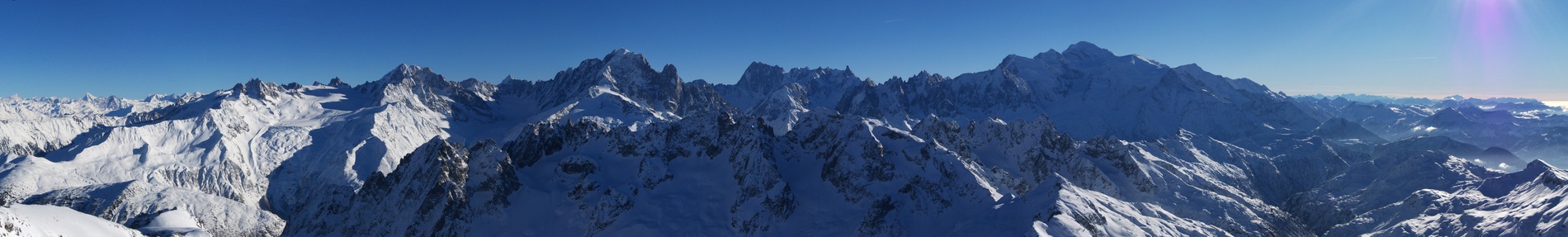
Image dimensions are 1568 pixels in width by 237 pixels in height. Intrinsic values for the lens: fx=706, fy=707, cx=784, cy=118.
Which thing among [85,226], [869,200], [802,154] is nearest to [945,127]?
[802,154]

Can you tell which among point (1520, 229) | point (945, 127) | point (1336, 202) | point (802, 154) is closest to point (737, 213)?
point (802, 154)

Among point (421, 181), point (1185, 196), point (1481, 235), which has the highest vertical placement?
point (421, 181)

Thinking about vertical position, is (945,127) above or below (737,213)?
above

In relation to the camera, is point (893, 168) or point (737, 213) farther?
point (893, 168)

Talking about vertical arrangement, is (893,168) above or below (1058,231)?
above

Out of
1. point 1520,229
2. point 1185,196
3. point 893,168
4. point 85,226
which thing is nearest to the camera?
point 85,226

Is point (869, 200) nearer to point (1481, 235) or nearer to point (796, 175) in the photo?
point (796, 175)

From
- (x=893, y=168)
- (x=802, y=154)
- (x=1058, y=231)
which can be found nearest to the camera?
(x=1058, y=231)

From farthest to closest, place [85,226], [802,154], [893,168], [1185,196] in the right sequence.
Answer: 1. [1185,196]
2. [802,154]
3. [893,168]
4. [85,226]

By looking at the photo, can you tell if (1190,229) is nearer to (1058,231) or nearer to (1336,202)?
(1058,231)
